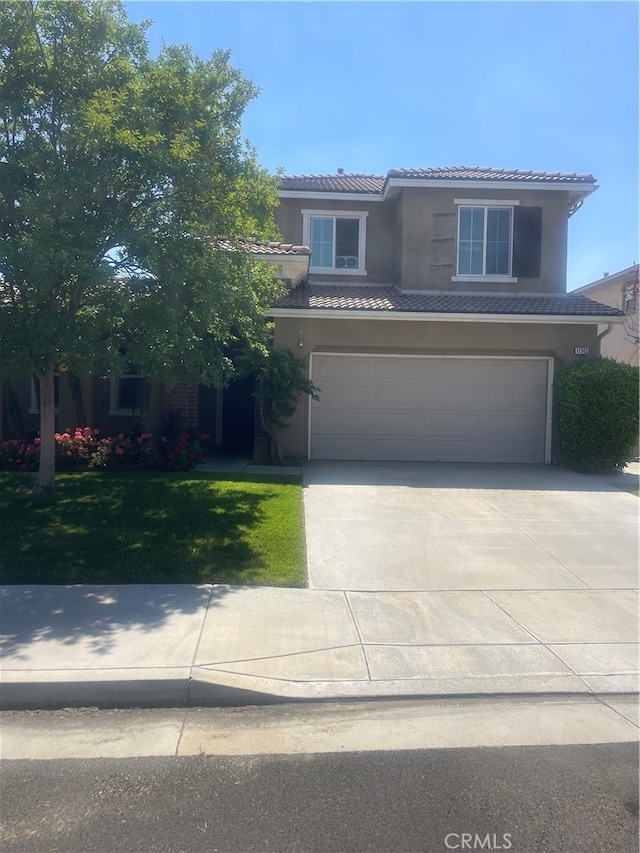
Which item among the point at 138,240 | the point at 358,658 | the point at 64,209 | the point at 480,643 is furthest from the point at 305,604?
the point at 64,209

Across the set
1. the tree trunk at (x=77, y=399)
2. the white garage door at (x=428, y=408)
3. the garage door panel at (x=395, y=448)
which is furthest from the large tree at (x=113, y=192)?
the garage door panel at (x=395, y=448)

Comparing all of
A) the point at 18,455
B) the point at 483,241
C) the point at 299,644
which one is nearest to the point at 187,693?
the point at 299,644

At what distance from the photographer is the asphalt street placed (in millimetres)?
3525

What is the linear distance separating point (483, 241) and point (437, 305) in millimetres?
2767

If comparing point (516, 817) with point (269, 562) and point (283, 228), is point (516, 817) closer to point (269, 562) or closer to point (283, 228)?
point (269, 562)

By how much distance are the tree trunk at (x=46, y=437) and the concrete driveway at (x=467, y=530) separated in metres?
3.74

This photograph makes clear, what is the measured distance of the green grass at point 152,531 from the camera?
24.6ft

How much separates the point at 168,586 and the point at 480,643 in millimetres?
2996

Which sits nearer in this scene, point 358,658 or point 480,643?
point 358,658

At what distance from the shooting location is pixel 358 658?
5668 mm

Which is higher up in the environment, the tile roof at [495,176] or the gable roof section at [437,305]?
the tile roof at [495,176]

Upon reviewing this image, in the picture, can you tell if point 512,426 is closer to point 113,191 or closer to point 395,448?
point 395,448

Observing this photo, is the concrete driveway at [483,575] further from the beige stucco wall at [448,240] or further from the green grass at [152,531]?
the beige stucco wall at [448,240]

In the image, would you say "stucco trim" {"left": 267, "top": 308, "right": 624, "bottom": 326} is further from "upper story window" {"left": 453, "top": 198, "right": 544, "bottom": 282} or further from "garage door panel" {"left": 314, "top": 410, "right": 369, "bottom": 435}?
"upper story window" {"left": 453, "top": 198, "right": 544, "bottom": 282}
